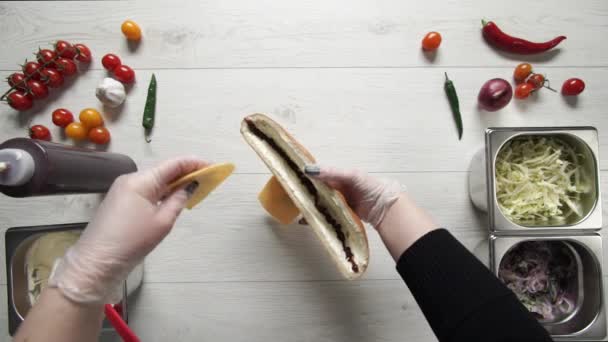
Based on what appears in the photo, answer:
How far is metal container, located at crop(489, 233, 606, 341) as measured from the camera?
3.87 feet

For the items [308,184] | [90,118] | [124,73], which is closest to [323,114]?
[308,184]

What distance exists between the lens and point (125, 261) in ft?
3.00

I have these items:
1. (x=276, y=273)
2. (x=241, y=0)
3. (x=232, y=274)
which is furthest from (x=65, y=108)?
(x=276, y=273)

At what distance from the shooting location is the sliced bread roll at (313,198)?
3.53 ft

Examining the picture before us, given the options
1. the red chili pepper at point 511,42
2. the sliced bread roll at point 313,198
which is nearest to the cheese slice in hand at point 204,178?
the sliced bread roll at point 313,198

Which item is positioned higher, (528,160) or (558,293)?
(528,160)

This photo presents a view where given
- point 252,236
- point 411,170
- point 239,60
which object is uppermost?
point 239,60

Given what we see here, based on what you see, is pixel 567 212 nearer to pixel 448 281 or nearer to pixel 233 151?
pixel 448 281

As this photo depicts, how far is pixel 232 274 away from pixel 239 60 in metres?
0.85

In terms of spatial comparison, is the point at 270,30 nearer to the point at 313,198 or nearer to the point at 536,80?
the point at 313,198

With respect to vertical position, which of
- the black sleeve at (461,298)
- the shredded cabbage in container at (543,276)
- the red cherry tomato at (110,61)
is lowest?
the shredded cabbage in container at (543,276)

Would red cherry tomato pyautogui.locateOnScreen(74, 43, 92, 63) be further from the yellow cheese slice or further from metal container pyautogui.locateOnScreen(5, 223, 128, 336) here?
the yellow cheese slice

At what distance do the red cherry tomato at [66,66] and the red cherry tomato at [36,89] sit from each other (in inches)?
3.5

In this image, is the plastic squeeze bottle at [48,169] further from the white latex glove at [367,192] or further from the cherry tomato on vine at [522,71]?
the cherry tomato on vine at [522,71]
